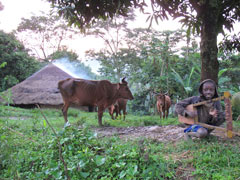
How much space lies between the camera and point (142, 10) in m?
5.70

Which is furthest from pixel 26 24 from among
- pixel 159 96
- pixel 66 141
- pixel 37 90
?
pixel 66 141

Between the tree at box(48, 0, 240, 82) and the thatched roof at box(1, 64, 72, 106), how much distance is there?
11099mm

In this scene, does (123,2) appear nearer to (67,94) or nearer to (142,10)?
(142,10)

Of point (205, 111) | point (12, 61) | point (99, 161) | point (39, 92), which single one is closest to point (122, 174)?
A: point (99, 161)

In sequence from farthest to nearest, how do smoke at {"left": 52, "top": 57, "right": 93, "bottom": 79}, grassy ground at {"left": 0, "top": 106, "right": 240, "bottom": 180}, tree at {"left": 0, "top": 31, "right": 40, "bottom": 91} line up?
smoke at {"left": 52, "top": 57, "right": 93, "bottom": 79} → tree at {"left": 0, "top": 31, "right": 40, "bottom": 91} → grassy ground at {"left": 0, "top": 106, "right": 240, "bottom": 180}

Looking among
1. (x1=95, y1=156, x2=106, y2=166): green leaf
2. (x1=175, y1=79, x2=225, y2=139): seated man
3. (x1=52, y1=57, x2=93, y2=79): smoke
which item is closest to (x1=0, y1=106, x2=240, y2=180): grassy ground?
(x1=95, y1=156, x2=106, y2=166): green leaf

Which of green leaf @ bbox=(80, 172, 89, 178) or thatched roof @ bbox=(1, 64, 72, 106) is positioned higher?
thatched roof @ bbox=(1, 64, 72, 106)

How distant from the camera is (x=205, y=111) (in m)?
4.21

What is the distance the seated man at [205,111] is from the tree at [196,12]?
1184mm

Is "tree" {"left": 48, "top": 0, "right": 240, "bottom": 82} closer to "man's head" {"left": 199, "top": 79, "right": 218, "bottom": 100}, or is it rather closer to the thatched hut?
"man's head" {"left": 199, "top": 79, "right": 218, "bottom": 100}

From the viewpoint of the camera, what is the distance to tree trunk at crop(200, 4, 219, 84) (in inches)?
205

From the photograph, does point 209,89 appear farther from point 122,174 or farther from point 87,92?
point 87,92

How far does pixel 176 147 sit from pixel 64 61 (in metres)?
21.8

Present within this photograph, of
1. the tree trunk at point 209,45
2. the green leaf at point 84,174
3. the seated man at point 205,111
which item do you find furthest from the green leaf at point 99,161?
the tree trunk at point 209,45
